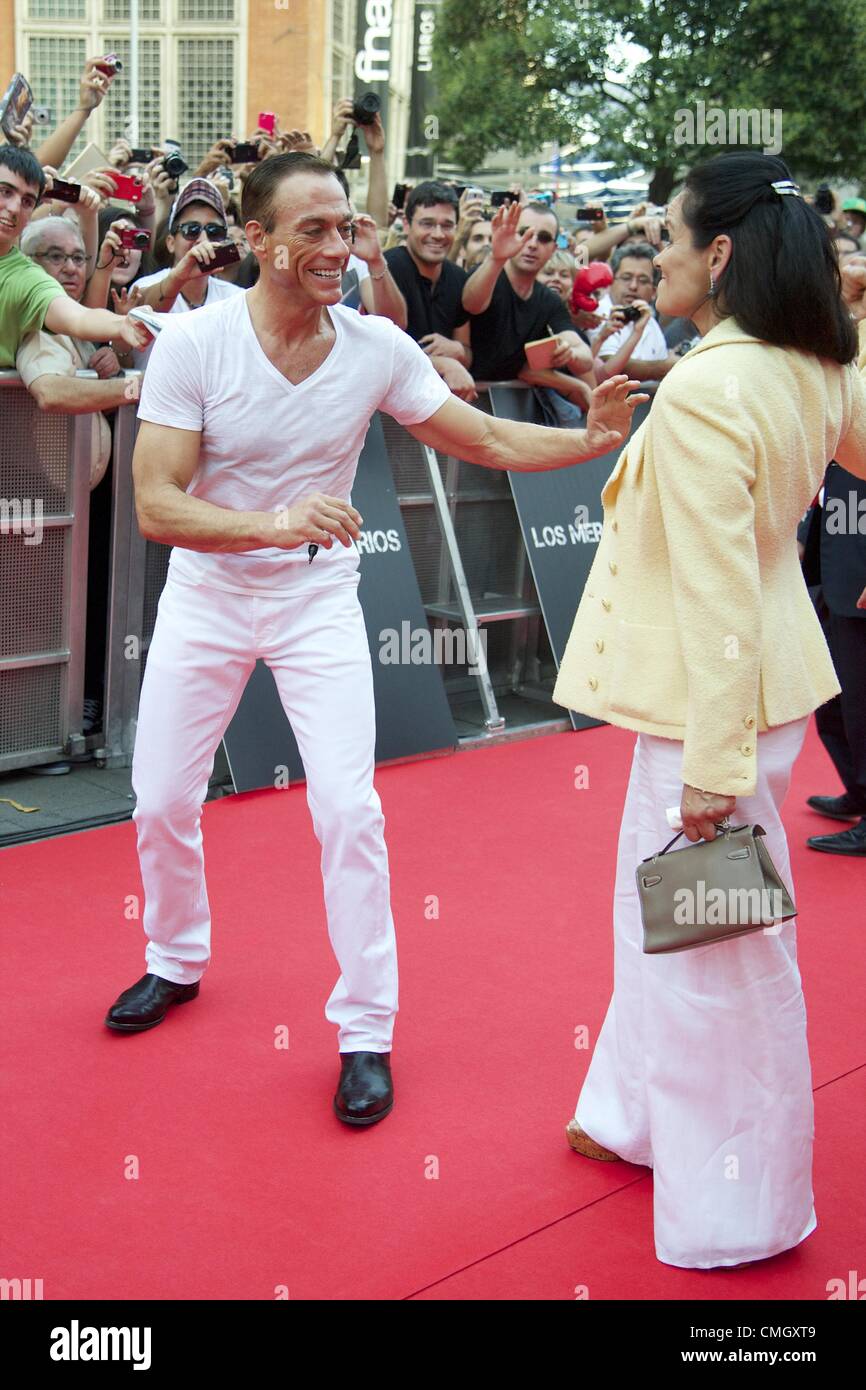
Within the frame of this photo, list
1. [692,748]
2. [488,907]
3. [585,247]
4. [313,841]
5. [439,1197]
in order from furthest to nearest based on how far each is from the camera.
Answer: [585,247] → [313,841] → [488,907] → [439,1197] → [692,748]

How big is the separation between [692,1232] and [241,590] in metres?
1.83

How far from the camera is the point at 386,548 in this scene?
6.69 metres

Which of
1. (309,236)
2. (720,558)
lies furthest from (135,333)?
(720,558)

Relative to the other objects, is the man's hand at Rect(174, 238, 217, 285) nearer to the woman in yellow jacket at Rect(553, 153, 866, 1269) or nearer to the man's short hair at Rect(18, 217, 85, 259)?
the man's short hair at Rect(18, 217, 85, 259)

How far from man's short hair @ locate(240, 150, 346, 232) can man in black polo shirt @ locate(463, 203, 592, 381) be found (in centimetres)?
351

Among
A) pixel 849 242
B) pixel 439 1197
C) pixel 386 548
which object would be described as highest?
pixel 849 242

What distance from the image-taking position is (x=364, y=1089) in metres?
3.52

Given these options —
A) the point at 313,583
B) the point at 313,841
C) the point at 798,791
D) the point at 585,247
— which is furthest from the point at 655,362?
the point at 313,583

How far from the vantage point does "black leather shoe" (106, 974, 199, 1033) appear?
3898 millimetres

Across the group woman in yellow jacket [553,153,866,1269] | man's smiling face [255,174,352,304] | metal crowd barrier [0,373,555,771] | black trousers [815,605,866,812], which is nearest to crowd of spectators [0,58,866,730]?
metal crowd barrier [0,373,555,771]

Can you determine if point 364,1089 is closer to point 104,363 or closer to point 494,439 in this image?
point 494,439

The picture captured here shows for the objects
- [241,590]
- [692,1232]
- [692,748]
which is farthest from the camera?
[241,590]

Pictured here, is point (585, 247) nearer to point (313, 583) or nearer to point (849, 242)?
point (849, 242)

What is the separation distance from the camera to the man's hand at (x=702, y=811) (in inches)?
106
